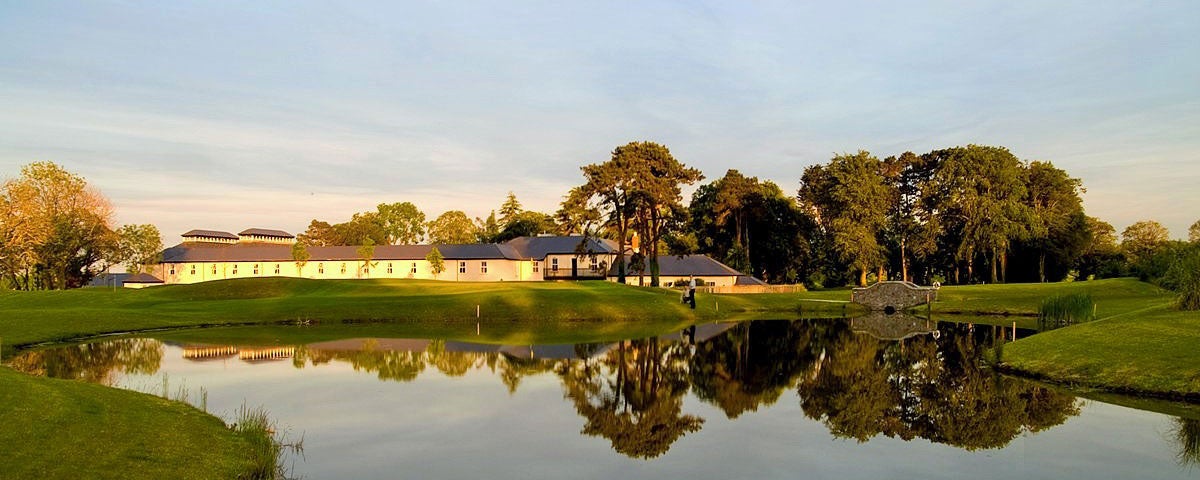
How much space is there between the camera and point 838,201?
10175cm

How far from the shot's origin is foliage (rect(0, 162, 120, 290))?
77.4m

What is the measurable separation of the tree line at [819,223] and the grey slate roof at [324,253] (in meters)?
14.9

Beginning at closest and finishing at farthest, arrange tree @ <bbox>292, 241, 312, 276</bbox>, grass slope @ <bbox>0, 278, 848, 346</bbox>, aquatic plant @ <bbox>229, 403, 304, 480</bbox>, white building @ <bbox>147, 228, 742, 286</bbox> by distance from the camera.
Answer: aquatic plant @ <bbox>229, 403, 304, 480</bbox> → grass slope @ <bbox>0, 278, 848, 346</bbox> → tree @ <bbox>292, 241, 312, 276</bbox> → white building @ <bbox>147, 228, 742, 286</bbox>

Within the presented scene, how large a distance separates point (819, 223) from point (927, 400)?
321 feet

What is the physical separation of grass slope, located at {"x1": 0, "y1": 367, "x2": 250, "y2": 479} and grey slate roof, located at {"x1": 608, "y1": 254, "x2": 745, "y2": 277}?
267 ft

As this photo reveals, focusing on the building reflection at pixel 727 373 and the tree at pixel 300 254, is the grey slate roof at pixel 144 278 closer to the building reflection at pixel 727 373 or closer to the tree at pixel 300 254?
the tree at pixel 300 254

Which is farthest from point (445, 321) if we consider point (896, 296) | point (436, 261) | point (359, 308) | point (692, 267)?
point (692, 267)

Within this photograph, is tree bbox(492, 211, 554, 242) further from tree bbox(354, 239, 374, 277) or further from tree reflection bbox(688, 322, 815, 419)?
tree reflection bbox(688, 322, 815, 419)

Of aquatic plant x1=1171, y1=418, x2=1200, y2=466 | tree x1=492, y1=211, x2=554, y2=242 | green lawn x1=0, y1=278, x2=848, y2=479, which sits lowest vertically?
aquatic plant x1=1171, y1=418, x2=1200, y2=466

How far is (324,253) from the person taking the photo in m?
113

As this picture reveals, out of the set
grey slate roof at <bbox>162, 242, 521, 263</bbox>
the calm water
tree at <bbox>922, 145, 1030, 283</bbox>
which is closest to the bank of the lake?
the calm water

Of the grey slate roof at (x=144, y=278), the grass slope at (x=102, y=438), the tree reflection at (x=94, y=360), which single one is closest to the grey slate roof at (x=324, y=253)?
the grey slate roof at (x=144, y=278)

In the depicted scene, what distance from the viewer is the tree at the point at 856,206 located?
96625 mm

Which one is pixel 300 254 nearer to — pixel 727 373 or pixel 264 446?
pixel 727 373
